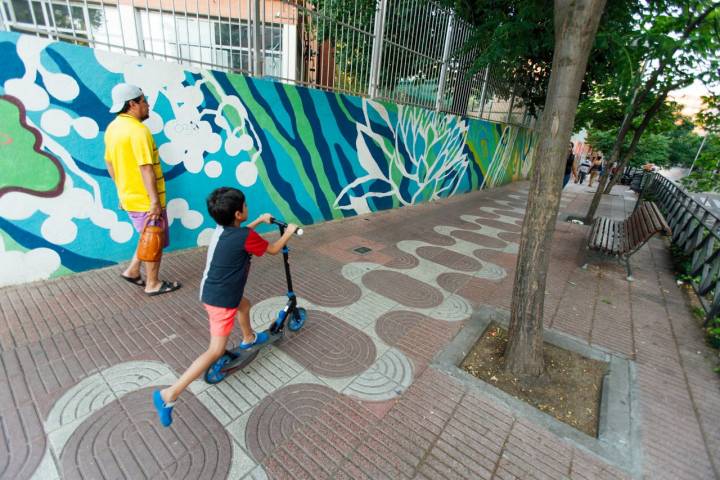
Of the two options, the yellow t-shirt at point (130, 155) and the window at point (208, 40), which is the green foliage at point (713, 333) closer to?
the yellow t-shirt at point (130, 155)

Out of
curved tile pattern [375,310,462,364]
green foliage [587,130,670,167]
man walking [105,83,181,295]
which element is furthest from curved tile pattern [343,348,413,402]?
green foliage [587,130,670,167]

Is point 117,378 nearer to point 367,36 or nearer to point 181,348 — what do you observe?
point 181,348

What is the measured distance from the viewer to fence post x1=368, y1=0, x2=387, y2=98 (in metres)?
6.20

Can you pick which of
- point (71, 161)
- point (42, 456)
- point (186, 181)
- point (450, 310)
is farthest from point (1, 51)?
point (450, 310)

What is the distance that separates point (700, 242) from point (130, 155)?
7.82 meters

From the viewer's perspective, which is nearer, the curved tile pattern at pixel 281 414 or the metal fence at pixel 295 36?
the curved tile pattern at pixel 281 414

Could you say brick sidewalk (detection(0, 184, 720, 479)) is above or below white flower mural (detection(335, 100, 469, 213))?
below

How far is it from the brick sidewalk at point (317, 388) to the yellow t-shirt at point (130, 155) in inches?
38.8

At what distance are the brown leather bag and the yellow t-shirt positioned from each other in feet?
0.77

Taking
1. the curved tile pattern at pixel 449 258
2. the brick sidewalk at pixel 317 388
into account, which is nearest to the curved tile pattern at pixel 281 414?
the brick sidewalk at pixel 317 388

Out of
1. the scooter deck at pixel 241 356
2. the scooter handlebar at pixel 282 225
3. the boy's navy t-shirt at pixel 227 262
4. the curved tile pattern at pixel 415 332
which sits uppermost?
the scooter handlebar at pixel 282 225

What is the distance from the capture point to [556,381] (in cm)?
276

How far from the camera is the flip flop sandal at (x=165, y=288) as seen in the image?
3.46 metres

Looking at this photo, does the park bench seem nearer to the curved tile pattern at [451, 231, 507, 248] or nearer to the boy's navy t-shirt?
the curved tile pattern at [451, 231, 507, 248]
